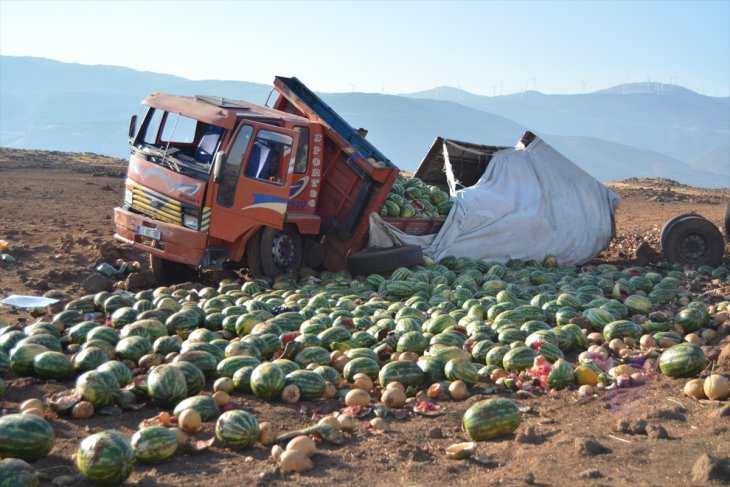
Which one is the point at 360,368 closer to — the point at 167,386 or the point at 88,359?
the point at 167,386

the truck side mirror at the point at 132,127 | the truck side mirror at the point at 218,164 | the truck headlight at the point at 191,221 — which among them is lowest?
the truck headlight at the point at 191,221

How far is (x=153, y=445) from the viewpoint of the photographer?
192 inches

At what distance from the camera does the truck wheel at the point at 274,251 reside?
11219 mm

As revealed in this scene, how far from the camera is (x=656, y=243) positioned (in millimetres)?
16375

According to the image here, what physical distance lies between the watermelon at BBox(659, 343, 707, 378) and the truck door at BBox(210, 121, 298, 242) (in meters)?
6.01

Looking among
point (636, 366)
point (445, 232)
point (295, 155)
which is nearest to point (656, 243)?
point (445, 232)

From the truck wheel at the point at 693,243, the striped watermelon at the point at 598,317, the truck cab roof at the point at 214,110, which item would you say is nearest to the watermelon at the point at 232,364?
the striped watermelon at the point at 598,317

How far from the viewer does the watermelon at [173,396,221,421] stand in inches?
221

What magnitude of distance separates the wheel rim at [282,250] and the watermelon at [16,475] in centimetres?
714

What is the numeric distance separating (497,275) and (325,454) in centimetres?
744

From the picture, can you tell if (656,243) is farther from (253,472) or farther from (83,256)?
(253,472)

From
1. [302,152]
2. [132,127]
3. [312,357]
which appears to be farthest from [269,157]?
[312,357]

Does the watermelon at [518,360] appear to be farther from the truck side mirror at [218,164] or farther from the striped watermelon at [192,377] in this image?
the truck side mirror at [218,164]

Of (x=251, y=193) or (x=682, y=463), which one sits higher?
(x=251, y=193)
